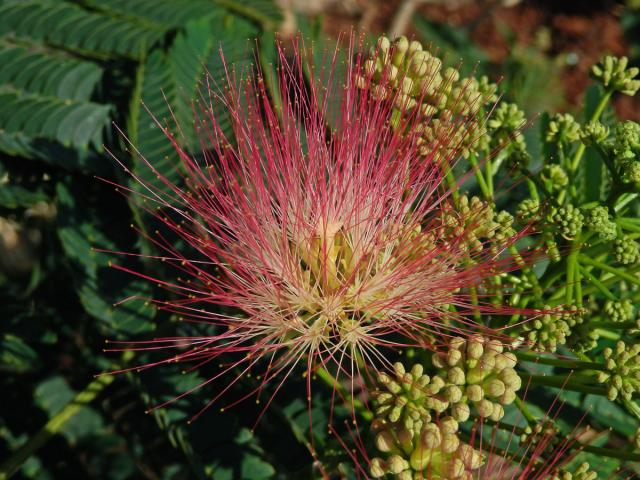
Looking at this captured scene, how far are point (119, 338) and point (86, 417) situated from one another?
0.49 meters

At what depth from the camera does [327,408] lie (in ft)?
6.59

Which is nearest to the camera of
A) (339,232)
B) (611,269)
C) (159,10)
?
(611,269)

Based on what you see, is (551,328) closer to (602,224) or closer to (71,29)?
(602,224)

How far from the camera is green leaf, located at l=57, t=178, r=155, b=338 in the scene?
2.16 m

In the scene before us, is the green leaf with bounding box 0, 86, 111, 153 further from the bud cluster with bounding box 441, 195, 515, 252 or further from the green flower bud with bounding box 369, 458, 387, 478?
the green flower bud with bounding box 369, 458, 387, 478

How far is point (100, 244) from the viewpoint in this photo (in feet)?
7.25

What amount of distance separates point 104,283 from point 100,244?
0.14 m

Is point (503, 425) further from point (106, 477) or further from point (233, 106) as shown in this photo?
point (106, 477)

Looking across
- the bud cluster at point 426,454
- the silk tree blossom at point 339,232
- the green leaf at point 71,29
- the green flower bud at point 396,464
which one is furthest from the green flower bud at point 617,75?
the green leaf at point 71,29

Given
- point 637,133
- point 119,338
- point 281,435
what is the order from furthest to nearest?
point 119,338 → point 281,435 → point 637,133

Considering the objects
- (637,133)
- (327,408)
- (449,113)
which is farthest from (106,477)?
(637,133)

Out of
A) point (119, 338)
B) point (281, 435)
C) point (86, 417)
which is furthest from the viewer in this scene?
point (86, 417)

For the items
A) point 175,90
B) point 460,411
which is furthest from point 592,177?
point 175,90

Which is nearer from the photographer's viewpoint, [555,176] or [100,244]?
[555,176]
